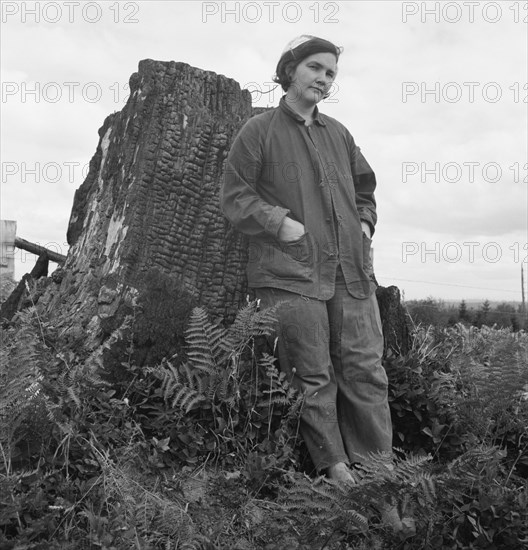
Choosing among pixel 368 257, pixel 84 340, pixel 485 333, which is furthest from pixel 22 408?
pixel 485 333

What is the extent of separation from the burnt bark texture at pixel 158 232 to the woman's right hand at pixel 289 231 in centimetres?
68

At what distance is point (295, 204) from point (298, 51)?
1.05 meters

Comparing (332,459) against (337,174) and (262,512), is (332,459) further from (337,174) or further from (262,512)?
(337,174)

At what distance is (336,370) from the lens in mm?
5172

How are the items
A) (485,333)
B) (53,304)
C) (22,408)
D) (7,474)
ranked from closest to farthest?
(7,474) → (22,408) → (53,304) → (485,333)

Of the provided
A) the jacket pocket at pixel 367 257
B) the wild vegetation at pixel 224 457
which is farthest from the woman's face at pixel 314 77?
the wild vegetation at pixel 224 457

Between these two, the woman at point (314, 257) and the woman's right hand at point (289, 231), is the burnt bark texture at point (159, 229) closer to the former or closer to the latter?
the woman at point (314, 257)

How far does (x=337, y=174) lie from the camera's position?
5320 mm

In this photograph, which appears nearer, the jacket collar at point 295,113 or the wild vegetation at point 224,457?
the wild vegetation at point 224,457

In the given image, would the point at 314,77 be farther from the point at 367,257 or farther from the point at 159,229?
the point at 159,229

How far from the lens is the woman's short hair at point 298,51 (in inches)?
203

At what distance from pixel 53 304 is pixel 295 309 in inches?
83.9

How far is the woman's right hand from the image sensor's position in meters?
4.95

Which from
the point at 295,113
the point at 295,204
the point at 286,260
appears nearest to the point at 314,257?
the point at 286,260
